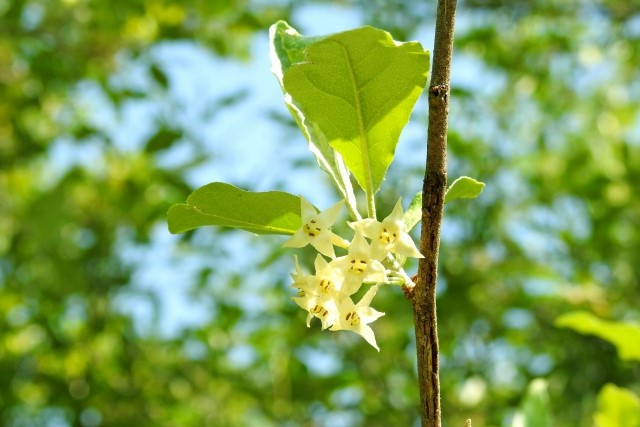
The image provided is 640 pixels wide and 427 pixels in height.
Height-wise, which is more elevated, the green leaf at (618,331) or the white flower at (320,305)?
the white flower at (320,305)

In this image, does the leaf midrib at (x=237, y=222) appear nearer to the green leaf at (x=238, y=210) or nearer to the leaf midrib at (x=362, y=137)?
the green leaf at (x=238, y=210)

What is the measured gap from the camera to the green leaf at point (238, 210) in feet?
3.26

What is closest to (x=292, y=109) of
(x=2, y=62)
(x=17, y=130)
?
(x=17, y=130)

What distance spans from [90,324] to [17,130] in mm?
1036

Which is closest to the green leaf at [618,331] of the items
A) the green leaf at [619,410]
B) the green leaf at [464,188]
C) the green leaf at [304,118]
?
the green leaf at [619,410]

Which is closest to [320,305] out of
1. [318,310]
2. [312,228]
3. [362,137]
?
[318,310]

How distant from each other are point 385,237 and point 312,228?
0.30ft

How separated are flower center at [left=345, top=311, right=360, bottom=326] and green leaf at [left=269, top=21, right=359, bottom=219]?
13cm

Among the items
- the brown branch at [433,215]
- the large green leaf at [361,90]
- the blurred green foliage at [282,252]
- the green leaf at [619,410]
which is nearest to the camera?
the brown branch at [433,215]

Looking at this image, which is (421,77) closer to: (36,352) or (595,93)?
(36,352)

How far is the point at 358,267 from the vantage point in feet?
3.14

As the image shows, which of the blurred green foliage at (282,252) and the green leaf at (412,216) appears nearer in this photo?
the green leaf at (412,216)

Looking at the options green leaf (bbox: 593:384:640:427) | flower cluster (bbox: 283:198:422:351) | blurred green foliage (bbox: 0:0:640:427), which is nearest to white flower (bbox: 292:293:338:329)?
flower cluster (bbox: 283:198:422:351)

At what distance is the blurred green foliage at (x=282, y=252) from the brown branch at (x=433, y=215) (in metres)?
1.92
